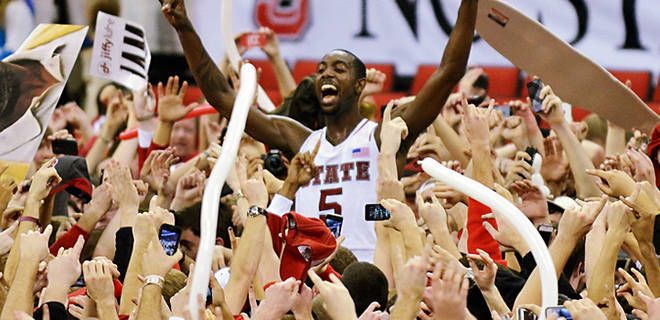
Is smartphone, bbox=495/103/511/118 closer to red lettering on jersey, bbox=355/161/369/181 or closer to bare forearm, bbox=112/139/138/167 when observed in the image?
red lettering on jersey, bbox=355/161/369/181

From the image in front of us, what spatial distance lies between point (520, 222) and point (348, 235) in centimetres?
253

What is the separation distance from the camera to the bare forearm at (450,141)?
8.30m

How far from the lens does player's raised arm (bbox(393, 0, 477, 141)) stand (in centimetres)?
706

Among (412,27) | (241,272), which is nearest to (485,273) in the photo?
(241,272)

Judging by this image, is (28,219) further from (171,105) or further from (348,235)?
(171,105)

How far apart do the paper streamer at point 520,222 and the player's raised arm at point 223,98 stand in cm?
246

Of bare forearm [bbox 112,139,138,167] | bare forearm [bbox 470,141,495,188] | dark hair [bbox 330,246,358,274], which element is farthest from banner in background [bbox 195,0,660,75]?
dark hair [bbox 330,246,358,274]

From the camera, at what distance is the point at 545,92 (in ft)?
25.2

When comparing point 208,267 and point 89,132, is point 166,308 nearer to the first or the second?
point 208,267

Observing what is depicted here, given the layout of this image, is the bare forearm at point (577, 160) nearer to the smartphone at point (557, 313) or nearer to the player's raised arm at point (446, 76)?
the player's raised arm at point (446, 76)

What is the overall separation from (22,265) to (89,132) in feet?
16.9

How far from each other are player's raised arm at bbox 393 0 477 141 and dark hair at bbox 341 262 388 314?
→ 1.53 meters

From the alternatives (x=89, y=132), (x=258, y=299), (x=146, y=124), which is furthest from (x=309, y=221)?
(x=89, y=132)

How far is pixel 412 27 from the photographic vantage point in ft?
37.8
